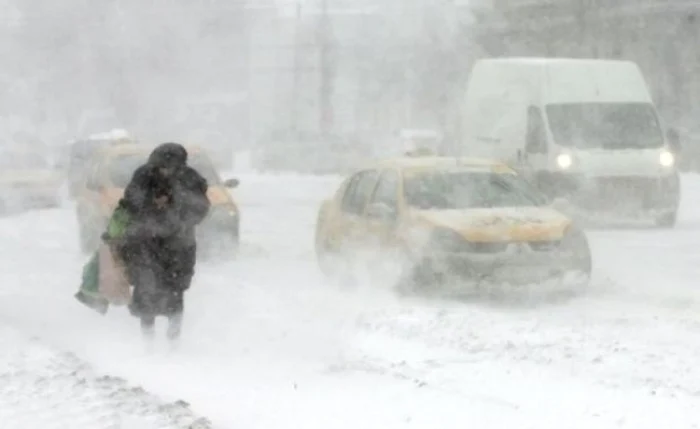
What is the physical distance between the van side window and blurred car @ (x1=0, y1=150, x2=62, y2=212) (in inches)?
396

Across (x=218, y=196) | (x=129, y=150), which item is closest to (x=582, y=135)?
(x=218, y=196)

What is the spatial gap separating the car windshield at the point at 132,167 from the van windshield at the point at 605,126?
4829mm

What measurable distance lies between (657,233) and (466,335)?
9492 mm

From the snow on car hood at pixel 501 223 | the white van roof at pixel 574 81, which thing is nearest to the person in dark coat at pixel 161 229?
the snow on car hood at pixel 501 223

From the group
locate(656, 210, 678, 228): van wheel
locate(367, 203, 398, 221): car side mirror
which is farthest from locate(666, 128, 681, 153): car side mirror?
locate(367, 203, 398, 221): car side mirror

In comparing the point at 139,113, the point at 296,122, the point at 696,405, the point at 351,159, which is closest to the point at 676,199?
the point at 696,405

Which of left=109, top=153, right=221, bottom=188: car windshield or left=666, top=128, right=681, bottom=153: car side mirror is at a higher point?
left=666, top=128, right=681, bottom=153: car side mirror

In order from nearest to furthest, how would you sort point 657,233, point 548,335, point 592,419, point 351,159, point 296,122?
point 592,419 < point 548,335 < point 657,233 < point 351,159 < point 296,122

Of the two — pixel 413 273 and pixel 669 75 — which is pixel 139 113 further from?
pixel 413 273

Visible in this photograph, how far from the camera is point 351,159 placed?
135 feet

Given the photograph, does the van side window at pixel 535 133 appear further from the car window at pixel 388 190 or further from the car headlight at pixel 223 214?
the car window at pixel 388 190

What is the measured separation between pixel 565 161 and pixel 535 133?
Result: 2.19ft

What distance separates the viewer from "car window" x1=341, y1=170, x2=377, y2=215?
1366 cm

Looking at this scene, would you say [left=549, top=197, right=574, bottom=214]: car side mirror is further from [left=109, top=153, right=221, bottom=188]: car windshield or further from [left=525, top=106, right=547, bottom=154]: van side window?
[left=109, top=153, right=221, bottom=188]: car windshield
